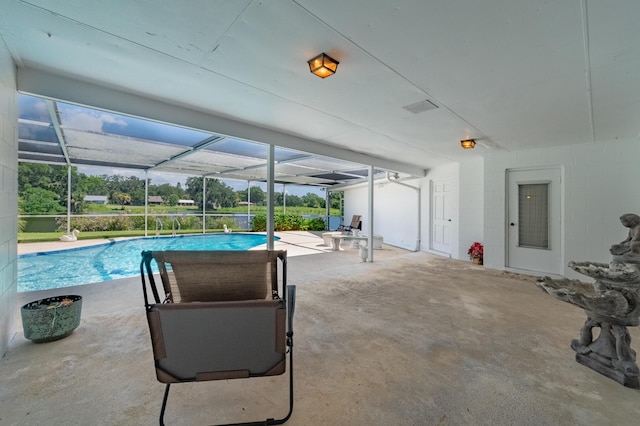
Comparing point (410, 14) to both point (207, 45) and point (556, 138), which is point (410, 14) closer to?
point (207, 45)

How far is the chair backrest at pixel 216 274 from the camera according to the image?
148 centimetres

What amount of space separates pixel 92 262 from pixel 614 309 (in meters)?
8.78

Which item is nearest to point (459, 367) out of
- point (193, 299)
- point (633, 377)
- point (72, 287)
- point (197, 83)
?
point (633, 377)

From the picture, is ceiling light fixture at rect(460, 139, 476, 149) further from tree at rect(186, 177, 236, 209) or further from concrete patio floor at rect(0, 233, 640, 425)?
tree at rect(186, 177, 236, 209)

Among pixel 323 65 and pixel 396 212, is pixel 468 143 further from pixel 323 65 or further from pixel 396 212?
pixel 396 212

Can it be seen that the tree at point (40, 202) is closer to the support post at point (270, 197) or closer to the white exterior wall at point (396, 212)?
the support post at point (270, 197)

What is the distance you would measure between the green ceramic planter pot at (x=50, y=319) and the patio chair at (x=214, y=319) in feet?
5.64

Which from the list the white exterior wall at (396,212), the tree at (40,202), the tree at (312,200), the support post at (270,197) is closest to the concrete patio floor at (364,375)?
the support post at (270,197)

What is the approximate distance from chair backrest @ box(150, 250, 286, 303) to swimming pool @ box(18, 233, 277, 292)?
4322 millimetres

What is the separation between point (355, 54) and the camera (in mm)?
2092

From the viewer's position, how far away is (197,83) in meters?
2.62

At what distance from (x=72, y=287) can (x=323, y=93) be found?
15.4 feet

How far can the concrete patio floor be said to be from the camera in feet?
5.15

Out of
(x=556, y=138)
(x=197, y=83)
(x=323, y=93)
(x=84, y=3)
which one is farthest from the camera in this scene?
(x=556, y=138)
